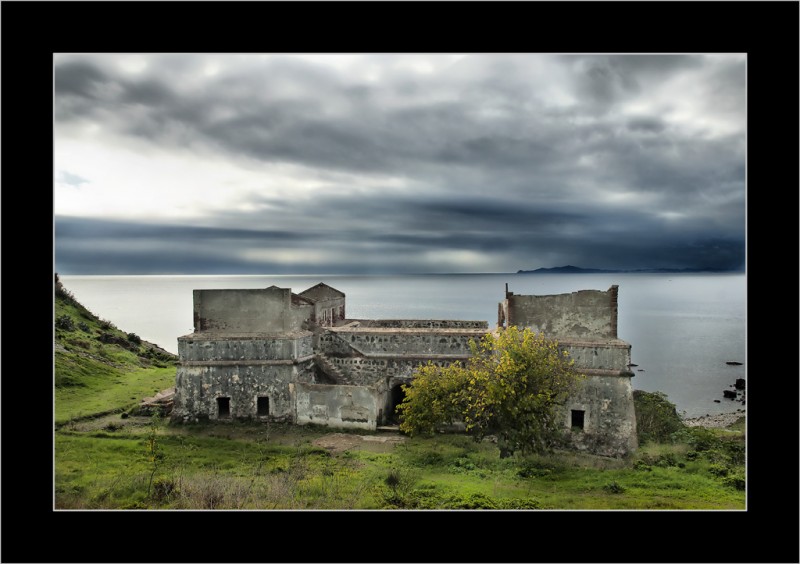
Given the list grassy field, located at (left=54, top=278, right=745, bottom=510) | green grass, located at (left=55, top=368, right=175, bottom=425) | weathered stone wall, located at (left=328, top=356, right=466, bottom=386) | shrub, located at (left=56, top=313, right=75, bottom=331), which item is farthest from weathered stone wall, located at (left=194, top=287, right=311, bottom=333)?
shrub, located at (left=56, top=313, right=75, bottom=331)

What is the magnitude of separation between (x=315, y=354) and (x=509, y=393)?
389 inches

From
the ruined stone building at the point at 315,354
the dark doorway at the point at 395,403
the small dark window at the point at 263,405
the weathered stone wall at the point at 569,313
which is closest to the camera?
the weathered stone wall at the point at 569,313

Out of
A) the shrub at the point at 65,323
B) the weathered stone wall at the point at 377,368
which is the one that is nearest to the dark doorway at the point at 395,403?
the weathered stone wall at the point at 377,368

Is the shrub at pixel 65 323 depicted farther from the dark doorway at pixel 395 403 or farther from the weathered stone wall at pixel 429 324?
the dark doorway at pixel 395 403

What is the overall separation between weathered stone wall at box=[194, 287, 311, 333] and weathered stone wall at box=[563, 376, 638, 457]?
38.9 feet

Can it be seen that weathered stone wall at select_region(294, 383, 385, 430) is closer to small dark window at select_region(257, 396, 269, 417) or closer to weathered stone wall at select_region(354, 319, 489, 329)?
small dark window at select_region(257, 396, 269, 417)

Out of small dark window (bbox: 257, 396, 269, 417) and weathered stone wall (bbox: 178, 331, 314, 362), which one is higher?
weathered stone wall (bbox: 178, 331, 314, 362)

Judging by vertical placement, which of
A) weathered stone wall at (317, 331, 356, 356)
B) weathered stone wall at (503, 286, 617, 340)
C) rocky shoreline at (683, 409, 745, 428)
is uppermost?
weathered stone wall at (503, 286, 617, 340)

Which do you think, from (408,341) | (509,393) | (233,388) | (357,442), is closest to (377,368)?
(408,341)

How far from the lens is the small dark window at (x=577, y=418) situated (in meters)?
18.0

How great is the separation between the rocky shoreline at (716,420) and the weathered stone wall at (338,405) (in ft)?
73.1

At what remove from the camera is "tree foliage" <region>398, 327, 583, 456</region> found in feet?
52.5
